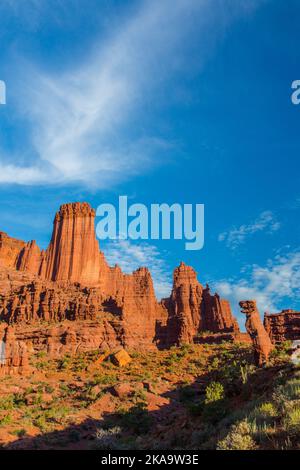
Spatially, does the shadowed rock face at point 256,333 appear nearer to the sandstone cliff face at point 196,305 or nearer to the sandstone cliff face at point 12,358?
the sandstone cliff face at point 12,358

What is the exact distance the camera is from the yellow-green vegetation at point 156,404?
33.5 ft

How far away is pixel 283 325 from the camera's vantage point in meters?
65.1

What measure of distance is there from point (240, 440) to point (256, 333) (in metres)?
14.9

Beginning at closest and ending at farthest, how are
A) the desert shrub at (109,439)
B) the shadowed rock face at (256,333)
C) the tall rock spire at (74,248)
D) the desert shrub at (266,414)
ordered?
1. the desert shrub at (266,414)
2. the desert shrub at (109,439)
3. the shadowed rock face at (256,333)
4. the tall rock spire at (74,248)

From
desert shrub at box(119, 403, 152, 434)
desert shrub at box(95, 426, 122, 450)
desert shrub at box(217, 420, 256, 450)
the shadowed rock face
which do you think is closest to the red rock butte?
desert shrub at box(119, 403, 152, 434)

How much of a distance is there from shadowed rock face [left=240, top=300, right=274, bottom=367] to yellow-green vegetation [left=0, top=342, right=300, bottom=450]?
38.3 inches

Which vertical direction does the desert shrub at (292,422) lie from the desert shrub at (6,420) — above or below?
above

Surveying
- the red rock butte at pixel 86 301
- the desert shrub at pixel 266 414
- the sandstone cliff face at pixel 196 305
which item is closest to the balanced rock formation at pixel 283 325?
the red rock butte at pixel 86 301

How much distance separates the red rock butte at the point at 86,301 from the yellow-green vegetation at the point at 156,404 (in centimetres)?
710

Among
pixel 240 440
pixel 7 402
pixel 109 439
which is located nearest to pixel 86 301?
pixel 7 402

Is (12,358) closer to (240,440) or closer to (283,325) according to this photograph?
(240,440)

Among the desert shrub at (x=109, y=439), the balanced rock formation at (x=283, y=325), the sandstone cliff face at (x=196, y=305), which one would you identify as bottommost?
the desert shrub at (x=109, y=439)

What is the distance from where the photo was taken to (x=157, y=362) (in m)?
44.6

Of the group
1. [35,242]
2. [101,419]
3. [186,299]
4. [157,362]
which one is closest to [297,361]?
[101,419]
